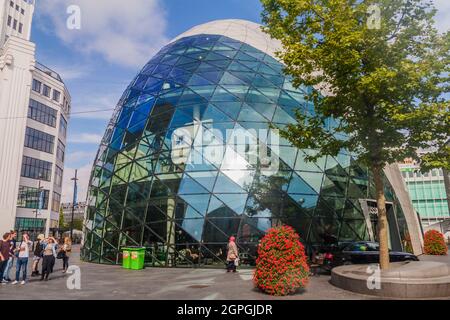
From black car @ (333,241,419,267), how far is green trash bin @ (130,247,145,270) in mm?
8465

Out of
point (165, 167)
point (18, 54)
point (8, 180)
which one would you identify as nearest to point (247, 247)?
point (165, 167)

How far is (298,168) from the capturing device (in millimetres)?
15828

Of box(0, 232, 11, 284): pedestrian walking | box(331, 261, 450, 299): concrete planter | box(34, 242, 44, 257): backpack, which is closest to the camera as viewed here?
box(331, 261, 450, 299): concrete planter

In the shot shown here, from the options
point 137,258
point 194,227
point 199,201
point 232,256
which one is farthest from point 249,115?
point 137,258

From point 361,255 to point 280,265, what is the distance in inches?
240

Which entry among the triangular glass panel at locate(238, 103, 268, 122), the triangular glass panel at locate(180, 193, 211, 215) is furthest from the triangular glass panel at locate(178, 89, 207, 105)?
the triangular glass panel at locate(180, 193, 211, 215)

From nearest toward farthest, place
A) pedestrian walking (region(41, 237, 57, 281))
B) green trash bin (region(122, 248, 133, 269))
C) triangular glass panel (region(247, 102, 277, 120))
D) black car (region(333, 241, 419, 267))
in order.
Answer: pedestrian walking (region(41, 237, 57, 281)), black car (region(333, 241, 419, 267)), green trash bin (region(122, 248, 133, 269)), triangular glass panel (region(247, 102, 277, 120))

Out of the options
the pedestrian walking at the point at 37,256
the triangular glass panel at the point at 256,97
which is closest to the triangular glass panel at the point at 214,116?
the triangular glass panel at the point at 256,97

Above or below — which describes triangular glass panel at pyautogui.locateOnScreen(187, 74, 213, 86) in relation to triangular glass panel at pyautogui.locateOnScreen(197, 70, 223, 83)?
below

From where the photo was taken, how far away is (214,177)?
1534 cm

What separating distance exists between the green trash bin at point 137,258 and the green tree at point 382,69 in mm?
9982

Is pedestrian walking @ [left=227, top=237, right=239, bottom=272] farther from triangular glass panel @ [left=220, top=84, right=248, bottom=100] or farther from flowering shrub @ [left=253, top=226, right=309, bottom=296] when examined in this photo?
triangular glass panel @ [left=220, top=84, right=248, bottom=100]

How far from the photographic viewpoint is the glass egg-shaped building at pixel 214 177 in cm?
1495

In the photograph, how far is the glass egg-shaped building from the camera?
14.9 m
